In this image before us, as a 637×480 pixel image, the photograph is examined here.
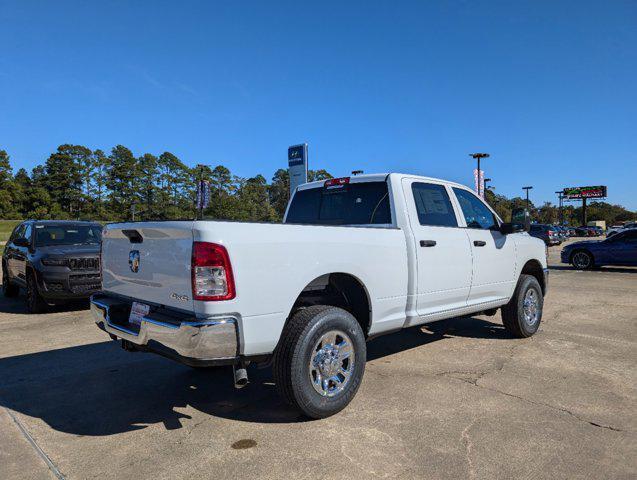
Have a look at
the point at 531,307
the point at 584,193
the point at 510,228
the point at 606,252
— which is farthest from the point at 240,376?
the point at 584,193

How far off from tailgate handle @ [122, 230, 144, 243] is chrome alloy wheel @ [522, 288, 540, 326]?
4.80m

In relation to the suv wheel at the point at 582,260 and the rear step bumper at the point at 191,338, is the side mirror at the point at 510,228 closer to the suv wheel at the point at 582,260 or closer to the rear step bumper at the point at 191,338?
the rear step bumper at the point at 191,338

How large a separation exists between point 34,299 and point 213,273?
6.69 m

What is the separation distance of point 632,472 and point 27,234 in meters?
9.90

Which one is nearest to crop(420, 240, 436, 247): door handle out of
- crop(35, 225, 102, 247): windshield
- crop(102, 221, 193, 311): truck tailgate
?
crop(102, 221, 193, 311): truck tailgate

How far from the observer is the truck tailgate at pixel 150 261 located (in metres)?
2.95

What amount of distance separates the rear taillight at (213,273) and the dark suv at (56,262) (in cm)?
548

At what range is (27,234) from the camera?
8789 millimetres

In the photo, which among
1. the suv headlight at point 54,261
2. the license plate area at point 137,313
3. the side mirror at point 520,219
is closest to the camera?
the license plate area at point 137,313

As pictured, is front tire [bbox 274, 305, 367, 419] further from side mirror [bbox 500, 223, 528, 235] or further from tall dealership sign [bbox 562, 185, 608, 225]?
tall dealership sign [bbox 562, 185, 608, 225]

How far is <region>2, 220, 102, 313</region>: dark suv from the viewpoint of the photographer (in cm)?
754

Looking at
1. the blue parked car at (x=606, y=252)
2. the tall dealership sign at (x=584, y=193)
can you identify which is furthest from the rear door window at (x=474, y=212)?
the tall dealership sign at (x=584, y=193)

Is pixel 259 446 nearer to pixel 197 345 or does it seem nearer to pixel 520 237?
pixel 197 345

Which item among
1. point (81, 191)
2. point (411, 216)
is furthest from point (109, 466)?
point (81, 191)
